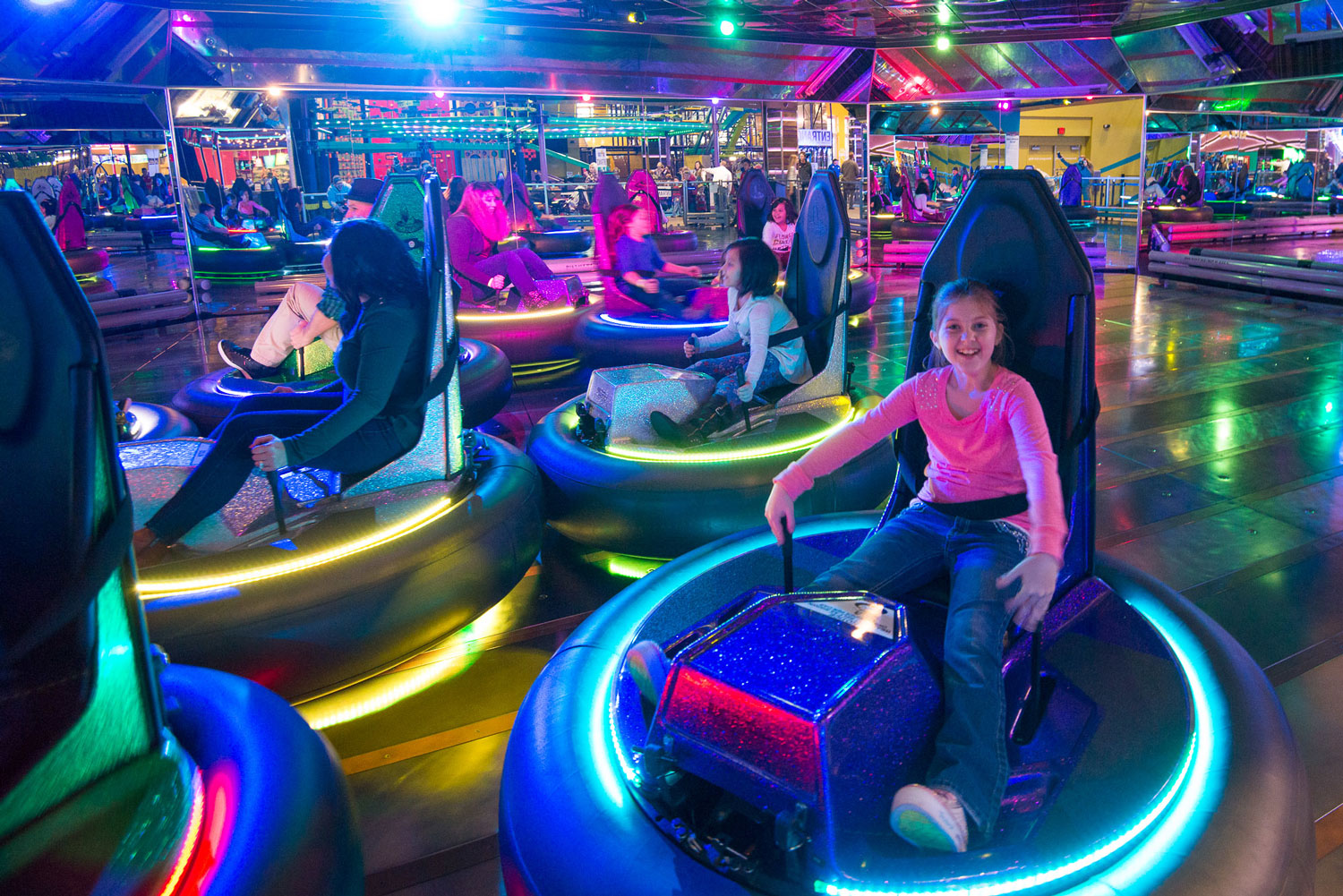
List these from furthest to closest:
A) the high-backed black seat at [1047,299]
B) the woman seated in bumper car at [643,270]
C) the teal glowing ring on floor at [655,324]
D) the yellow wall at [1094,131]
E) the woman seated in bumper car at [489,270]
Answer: the yellow wall at [1094,131], the woman seated in bumper car at [489,270], the woman seated in bumper car at [643,270], the teal glowing ring on floor at [655,324], the high-backed black seat at [1047,299]

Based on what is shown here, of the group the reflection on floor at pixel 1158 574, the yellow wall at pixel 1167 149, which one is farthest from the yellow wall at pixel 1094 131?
the reflection on floor at pixel 1158 574

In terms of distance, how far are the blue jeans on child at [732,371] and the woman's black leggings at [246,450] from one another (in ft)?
3.61

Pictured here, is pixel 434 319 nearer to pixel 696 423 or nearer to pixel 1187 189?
pixel 696 423

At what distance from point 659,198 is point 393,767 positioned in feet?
25.3

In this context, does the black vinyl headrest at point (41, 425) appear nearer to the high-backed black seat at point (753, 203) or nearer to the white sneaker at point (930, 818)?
the white sneaker at point (930, 818)

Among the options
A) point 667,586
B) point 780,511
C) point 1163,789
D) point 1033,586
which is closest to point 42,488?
point 780,511

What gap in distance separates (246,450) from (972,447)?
1.60 meters

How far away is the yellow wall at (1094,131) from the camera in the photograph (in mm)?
9633

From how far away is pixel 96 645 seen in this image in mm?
959

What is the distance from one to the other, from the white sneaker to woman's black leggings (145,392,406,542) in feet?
5.08

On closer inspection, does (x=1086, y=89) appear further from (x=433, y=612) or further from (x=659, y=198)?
(x=433, y=612)

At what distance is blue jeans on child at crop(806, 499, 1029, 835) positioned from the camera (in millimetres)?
1110

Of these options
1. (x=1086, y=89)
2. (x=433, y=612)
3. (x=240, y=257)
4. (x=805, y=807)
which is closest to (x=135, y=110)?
(x=240, y=257)

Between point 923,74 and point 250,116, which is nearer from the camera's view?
point 250,116
